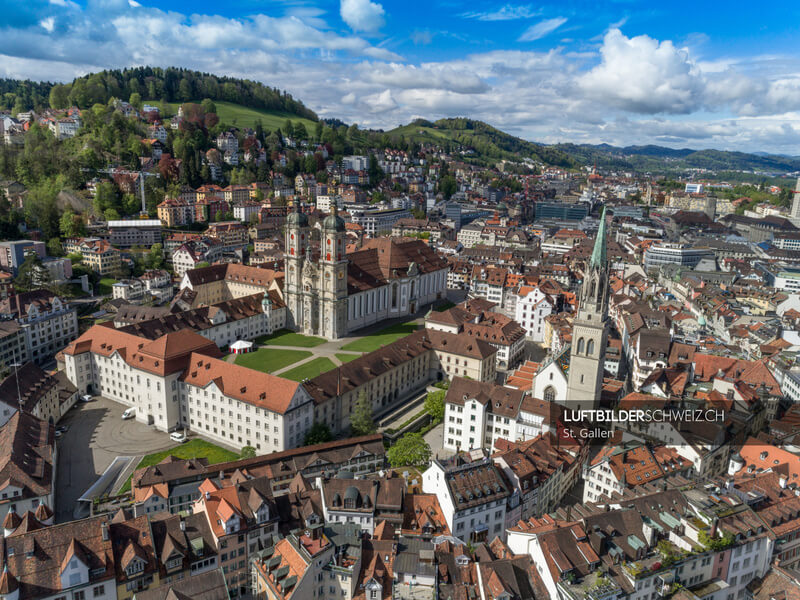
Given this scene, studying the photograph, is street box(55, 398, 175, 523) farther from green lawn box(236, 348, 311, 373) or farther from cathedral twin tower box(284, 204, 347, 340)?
cathedral twin tower box(284, 204, 347, 340)

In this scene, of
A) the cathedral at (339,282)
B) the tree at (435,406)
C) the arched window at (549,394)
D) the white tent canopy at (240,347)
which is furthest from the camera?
the cathedral at (339,282)

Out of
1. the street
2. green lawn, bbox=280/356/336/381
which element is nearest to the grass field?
the street

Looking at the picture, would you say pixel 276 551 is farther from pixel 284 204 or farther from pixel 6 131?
pixel 6 131

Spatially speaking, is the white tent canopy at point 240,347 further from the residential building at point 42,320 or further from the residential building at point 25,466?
the residential building at point 25,466

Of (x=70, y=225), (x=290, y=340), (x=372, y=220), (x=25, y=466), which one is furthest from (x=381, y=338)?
(x=372, y=220)

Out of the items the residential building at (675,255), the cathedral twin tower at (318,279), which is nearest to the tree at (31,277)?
the cathedral twin tower at (318,279)

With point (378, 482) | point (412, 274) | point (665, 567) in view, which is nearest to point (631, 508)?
point (665, 567)

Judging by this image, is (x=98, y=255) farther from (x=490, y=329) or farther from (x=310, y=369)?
(x=490, y=329)
